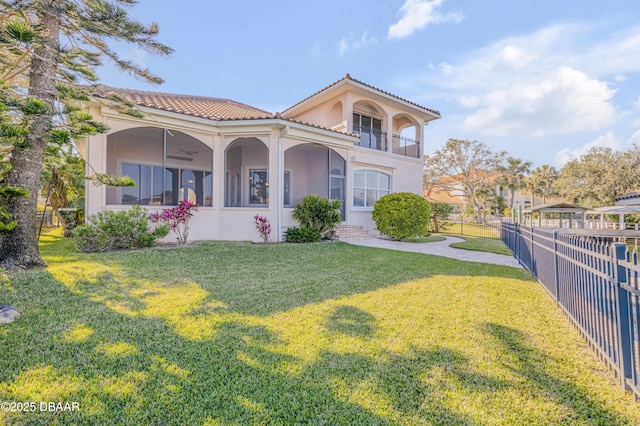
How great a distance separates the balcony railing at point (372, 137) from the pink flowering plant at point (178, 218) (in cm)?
1007

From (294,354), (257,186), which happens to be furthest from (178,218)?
(294,354)

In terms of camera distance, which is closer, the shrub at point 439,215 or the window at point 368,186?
the window at point 368,186

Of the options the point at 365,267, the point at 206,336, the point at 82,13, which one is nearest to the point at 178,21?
the point at 82,13

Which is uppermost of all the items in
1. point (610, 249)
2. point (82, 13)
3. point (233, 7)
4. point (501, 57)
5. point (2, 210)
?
point (233, 7)

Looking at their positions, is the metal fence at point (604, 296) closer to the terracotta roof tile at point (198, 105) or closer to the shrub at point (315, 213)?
the shrub at point (315, 213)

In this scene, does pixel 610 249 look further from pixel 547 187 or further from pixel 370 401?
pixel 547 187

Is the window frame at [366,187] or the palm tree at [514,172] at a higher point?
the palm tree at [514,172]

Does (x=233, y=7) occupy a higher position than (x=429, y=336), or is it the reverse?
(x=233, y=7)

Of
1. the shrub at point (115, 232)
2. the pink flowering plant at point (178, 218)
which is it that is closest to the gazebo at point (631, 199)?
the pink flowering plant at point (178, 218)

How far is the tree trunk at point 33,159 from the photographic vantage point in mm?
6195

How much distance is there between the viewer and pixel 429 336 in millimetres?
3707

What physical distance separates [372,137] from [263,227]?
30.7ft

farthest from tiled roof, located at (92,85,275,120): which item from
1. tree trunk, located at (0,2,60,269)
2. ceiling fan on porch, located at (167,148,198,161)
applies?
tree trunk, located at (0,2,60,269)

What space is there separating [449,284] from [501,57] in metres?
11.9
